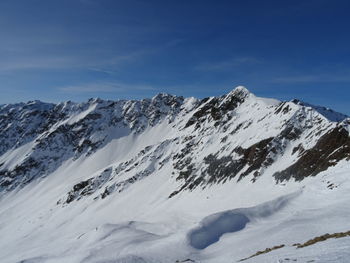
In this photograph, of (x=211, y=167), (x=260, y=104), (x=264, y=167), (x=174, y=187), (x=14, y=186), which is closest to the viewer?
(x=264, y=167)

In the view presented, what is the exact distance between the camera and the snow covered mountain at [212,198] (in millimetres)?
30078

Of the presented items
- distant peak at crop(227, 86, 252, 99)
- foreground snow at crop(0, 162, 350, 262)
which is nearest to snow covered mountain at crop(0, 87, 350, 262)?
foreground snow at crop(0, 162, 350, 262)

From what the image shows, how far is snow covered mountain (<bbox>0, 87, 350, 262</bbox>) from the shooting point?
3008 centimetres

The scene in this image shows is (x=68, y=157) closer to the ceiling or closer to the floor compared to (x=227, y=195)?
closer to the ceiling

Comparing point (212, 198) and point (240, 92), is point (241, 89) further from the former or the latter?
point (212, 198)

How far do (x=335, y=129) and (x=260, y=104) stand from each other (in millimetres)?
44385

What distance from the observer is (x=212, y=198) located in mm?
68375

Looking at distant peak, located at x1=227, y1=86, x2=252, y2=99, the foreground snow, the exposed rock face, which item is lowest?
the foreground snow

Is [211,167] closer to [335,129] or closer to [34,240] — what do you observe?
[335,129]

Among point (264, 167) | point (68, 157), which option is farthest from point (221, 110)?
point (68, 157)

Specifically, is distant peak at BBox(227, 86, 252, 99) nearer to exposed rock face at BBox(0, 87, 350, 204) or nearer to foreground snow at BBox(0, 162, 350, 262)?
exposed rock face at BBox(0, 87, 350, 204)

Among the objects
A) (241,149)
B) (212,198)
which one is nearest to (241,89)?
(241,149)

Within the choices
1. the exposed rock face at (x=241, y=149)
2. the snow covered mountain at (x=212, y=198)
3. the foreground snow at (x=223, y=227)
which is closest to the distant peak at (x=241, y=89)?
the exposed rock face at (x=241, y=149)

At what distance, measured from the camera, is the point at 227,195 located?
215ft
